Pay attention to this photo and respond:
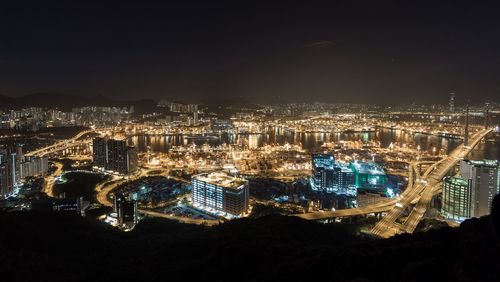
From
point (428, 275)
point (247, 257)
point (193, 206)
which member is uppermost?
point (428, 275)

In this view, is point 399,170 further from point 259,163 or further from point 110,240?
point 110,240

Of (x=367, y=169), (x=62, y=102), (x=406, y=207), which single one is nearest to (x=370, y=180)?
(x=367, y=169)

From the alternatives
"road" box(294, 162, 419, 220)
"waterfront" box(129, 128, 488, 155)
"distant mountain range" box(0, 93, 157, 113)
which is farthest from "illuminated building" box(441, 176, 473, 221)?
"distant mountain range" box(0, 93, 157, 113)

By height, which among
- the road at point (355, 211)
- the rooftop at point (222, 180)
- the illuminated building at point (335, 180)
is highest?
the rooftop at point (222, 180)

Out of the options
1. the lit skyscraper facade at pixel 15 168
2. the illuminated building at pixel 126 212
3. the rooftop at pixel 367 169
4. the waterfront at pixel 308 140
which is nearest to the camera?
the illuminated building at pixel 126 212

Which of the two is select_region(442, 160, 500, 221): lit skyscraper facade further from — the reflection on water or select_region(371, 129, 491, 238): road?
the reflection on water

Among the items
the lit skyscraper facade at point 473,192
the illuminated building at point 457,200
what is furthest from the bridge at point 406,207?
the lit skyscraper facade at point 473,192

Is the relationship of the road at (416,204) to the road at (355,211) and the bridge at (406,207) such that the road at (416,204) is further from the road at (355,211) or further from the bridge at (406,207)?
the road at (355,211)

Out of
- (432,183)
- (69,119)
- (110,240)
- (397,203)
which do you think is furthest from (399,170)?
(69,119)
